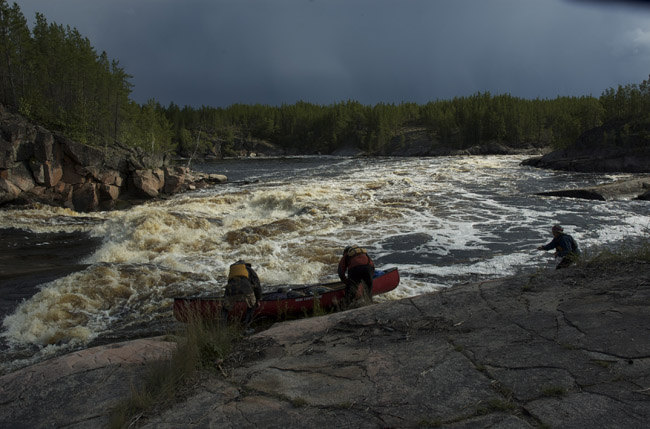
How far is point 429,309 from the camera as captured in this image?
18.2 ft

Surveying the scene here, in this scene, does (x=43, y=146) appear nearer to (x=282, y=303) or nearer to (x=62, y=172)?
(x=62, y=172)

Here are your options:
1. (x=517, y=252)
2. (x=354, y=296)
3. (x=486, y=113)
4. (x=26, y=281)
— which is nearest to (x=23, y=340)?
(x=26, y=281)

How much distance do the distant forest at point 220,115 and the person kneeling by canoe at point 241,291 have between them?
24.8m

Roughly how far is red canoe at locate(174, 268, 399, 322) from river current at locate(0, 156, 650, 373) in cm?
97

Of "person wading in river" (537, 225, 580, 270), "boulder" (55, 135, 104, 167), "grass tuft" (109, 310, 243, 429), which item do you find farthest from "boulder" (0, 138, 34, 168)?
"person wading in river" (537, 225, 580, 270)

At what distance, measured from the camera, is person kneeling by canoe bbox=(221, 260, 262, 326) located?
6.71 m

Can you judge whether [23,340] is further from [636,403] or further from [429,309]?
[636,403]

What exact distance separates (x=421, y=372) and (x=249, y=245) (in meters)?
10.7

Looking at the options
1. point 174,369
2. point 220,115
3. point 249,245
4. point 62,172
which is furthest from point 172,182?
point 220,115

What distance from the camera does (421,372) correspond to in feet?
12.2

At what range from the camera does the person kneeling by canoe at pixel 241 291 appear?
22.0 feet

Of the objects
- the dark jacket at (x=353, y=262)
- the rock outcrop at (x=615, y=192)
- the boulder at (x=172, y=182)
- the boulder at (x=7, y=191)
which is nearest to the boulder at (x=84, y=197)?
the boulder at (x=7, y=191)

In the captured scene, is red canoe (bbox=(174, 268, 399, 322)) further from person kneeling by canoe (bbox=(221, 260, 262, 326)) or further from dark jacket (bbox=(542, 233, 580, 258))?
dark jacket (bbox=(542, 233, 580, 258))

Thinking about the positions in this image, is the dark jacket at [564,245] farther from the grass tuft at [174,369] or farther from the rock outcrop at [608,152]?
the rock outcrop at [608,152]
